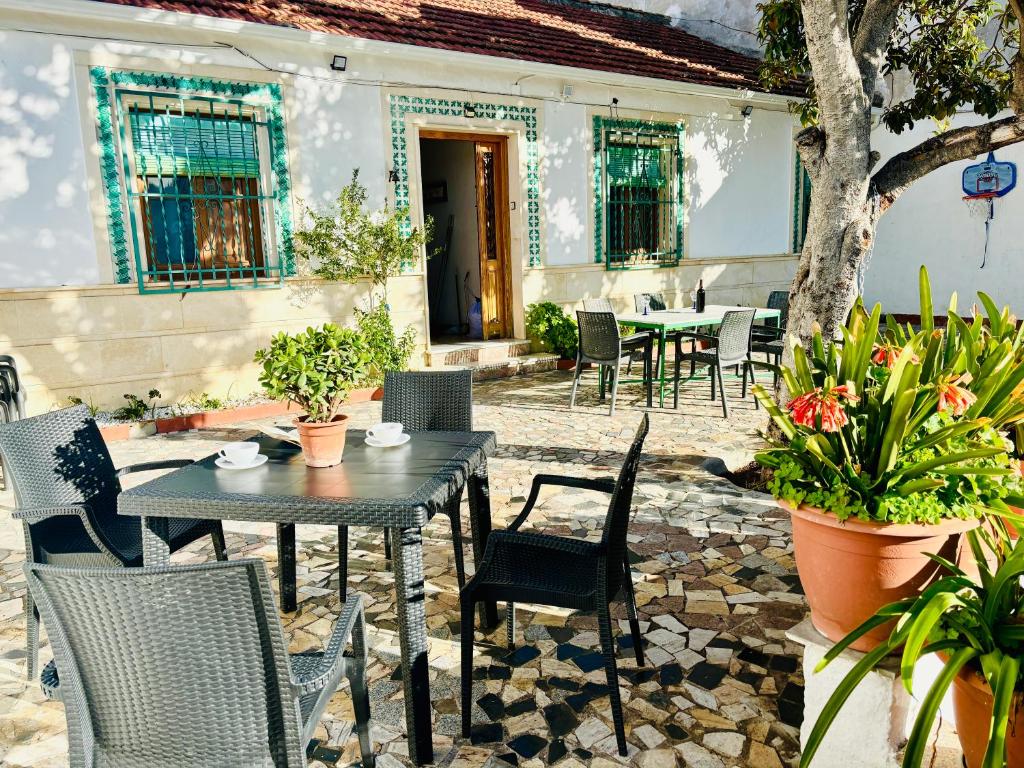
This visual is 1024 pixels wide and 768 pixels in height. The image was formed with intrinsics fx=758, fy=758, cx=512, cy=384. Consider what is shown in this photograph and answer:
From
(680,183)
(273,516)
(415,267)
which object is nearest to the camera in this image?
(273,516)

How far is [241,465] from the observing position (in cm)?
264

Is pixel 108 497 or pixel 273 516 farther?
pixel 108 497

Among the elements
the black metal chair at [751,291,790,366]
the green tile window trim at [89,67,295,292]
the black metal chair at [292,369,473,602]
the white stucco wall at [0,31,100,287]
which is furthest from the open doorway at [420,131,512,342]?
the black metal chair at [292,369,473,602]

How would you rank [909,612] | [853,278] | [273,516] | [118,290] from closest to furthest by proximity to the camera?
[909,612] < [273,516] < [853,278] < [118,290]

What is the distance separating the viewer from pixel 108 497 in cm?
306

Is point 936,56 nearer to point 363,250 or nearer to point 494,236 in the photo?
point 494,236

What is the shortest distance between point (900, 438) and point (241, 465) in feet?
6.78

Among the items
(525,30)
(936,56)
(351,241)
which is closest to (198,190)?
(351,241)

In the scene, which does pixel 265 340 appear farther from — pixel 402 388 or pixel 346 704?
pixel 346 704

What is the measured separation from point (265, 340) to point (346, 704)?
530cm

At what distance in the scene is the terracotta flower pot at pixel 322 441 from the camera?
103 inches

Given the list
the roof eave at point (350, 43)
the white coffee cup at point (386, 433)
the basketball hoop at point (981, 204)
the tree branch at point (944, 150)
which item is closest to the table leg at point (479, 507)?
the white coffee cup at point (386, 433)

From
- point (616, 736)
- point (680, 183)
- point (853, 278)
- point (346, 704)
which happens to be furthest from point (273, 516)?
point (680, 183)

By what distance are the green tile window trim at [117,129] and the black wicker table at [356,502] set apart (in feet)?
15.3
